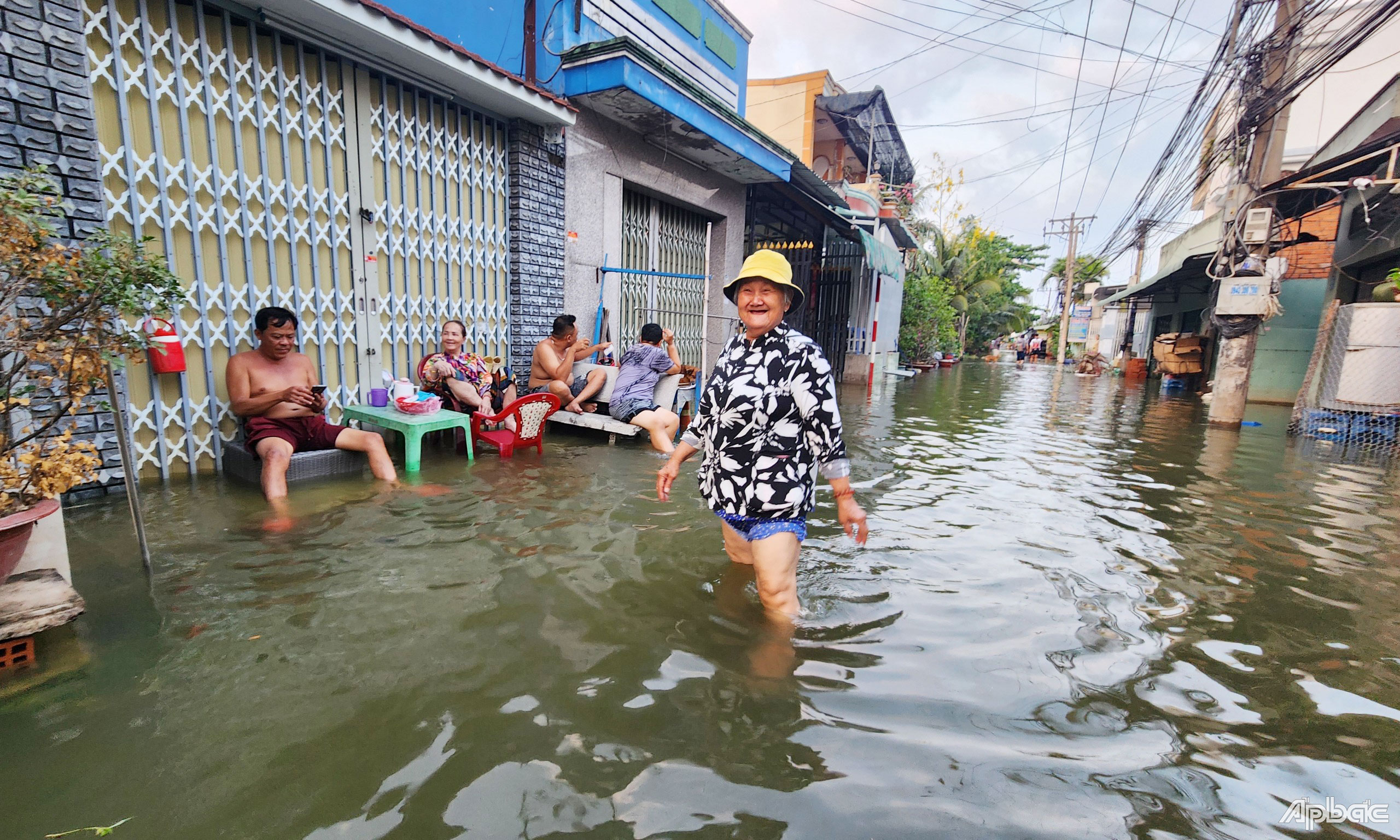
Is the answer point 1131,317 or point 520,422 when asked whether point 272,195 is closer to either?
point 520,422

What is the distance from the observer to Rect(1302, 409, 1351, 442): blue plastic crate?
8.02 m

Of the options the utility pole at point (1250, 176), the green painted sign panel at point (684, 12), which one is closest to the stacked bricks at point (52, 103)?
the green painted sign panel at point (684, 12)

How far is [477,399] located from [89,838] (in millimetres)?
4526

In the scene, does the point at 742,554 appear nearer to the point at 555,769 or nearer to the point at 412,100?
the point at 555,769

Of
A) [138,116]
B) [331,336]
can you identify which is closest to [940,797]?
[331,336]

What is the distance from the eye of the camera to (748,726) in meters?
2.06

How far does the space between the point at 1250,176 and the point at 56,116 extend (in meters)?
12.5

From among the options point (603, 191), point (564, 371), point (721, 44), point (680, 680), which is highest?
point (721, 44)

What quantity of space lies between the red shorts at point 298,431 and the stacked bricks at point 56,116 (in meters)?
0.76

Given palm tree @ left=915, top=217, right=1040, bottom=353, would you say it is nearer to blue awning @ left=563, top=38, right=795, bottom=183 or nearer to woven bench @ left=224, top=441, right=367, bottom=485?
blue awning @ left=563, top=38, right=795, bottom=183

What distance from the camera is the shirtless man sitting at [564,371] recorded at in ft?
20.8

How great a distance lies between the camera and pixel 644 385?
6477 mm

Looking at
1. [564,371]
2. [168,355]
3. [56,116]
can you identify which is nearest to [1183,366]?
[564,371]

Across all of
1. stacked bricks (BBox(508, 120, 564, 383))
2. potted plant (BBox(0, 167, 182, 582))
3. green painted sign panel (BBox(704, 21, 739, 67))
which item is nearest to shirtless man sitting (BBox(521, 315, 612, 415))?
stacked bricks (BBox(508, 120, 564, 383))
